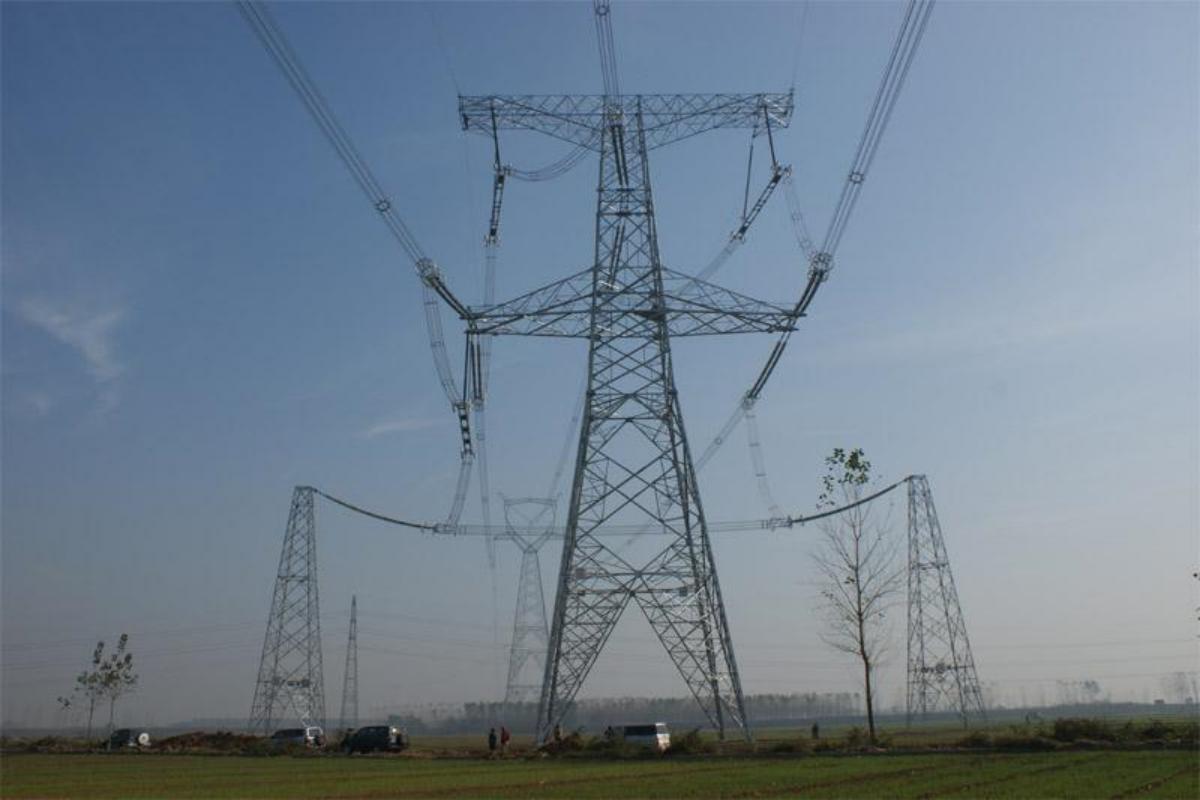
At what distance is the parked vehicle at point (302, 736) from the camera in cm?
5797

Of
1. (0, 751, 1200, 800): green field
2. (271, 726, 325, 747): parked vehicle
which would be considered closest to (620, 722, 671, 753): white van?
(0, 751, 1200, 800): green field

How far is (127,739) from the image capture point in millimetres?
69312

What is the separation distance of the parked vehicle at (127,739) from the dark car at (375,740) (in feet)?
71.7

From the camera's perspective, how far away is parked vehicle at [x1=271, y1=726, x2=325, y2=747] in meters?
58.0

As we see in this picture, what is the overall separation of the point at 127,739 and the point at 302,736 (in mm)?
15627

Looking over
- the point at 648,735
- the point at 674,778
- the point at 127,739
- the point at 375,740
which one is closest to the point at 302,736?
the point at 375,740

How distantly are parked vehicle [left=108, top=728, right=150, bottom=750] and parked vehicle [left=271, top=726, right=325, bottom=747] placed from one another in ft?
36.2

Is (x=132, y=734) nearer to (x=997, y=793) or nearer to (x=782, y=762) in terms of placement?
(x=782, y=762)

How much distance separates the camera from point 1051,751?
118 feet

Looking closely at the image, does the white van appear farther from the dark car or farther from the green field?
the dark car

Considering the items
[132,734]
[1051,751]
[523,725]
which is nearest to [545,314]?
[1051,751]

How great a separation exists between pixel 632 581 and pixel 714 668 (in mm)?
4250

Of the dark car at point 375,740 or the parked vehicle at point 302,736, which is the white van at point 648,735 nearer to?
the dark car at point 375,740

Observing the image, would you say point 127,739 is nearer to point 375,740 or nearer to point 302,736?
point 302,736
